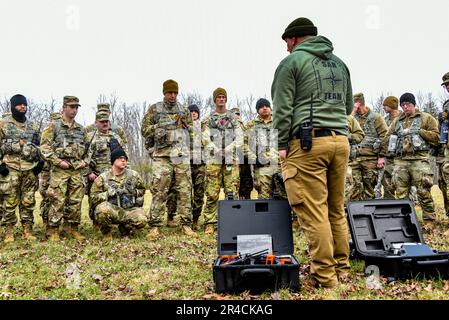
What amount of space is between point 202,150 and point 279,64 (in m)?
4.80

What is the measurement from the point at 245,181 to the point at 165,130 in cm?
216

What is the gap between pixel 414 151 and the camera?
8297 mm

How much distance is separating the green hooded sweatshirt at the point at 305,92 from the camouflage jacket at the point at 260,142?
4397 mm

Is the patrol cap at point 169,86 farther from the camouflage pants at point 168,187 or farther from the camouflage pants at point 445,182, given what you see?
the camouflage pants at point 445,182

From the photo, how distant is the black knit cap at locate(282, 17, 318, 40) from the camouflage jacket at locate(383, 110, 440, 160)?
15.4 ft

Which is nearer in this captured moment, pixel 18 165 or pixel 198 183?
pixel 18 165

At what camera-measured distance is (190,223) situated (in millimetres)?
8641

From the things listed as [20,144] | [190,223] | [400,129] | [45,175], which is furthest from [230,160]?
[45,175]

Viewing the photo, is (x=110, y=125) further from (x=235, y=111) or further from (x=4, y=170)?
(x=235, y=111)

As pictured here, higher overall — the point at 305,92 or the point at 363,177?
the point at 305,92

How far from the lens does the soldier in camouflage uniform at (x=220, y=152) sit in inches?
340

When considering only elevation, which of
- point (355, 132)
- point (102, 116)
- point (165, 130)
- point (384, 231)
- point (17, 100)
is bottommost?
point (384, 231)

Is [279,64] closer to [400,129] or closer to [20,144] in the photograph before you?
[400,129]

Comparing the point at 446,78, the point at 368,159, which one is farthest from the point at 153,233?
the point at 446,78
